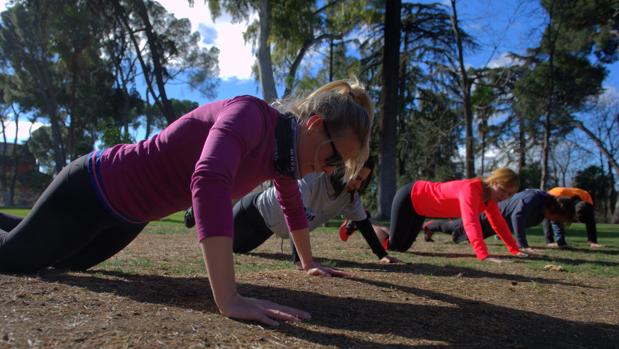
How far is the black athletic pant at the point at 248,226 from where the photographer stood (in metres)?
4.87

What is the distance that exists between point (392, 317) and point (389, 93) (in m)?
11.5

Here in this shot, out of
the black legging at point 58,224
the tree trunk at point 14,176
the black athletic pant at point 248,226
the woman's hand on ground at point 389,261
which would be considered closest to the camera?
the black legging at point 58,224

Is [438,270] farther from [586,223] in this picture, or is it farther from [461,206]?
[586,223]

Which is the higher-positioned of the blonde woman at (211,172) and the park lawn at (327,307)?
the blonde woman at (211,172)

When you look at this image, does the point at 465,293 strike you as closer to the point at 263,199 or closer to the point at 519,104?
the point at 263,199

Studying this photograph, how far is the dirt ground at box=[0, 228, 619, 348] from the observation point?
6.31 feet

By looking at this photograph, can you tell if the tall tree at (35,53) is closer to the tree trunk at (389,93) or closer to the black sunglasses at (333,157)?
the tree trunk at (389,93)

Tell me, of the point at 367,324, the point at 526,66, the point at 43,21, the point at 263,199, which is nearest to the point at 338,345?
the point at 367,324

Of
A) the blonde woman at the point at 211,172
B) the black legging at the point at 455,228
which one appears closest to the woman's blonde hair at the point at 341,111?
the blonde woman at the point at 211,172

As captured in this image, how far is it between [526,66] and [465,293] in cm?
1931

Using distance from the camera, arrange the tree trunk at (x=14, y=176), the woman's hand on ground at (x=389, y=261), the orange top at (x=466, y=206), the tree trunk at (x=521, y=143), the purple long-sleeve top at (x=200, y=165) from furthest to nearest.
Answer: the tree trunk at (x=14, y=176), the tree trunk at (x=521, y=143), the orange top at (x=466, y=206), the woman's hand on ground at (x=389, y=261), the purple long-sleeve top at (x=200, y=165)

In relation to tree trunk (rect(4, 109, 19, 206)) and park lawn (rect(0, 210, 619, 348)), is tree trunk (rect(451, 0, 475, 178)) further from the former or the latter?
tree trunk (rect(4, 109, 19, 206))

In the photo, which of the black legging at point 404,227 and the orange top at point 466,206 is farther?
the black legging at point 404,227

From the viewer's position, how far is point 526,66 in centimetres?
2000
